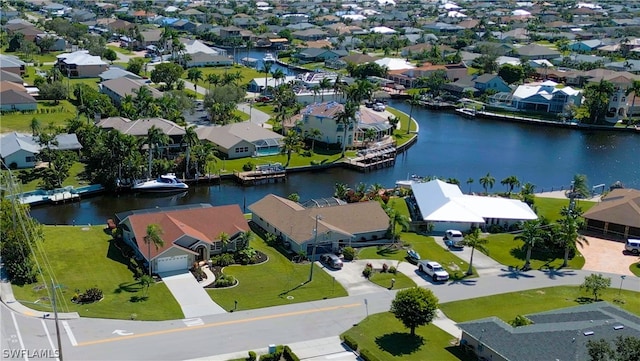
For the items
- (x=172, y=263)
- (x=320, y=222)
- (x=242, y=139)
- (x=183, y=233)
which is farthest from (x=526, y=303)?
(x=242, y=139)

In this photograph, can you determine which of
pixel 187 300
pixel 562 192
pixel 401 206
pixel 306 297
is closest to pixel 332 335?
pixel 306 297

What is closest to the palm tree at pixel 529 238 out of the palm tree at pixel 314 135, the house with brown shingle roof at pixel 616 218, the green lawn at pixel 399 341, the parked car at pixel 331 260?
the house with brown shingle roof at pixel 616 218

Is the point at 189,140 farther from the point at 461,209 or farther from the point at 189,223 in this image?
the point at 461,209

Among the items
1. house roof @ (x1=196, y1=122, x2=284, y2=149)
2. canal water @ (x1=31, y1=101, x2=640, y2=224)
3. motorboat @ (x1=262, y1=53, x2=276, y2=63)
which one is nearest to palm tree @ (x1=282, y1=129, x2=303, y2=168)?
house roof @ (x1=196, y1=122, x2=284, y2=149)

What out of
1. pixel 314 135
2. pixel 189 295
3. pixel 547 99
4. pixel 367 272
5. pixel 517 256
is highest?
pixel 547 99

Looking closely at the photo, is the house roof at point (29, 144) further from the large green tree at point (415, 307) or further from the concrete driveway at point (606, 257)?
the concrete driveway at point (606, 257)

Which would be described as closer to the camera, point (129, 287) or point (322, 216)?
point (129, 287)
